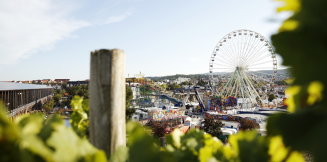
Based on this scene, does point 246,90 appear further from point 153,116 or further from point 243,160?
point 243,160

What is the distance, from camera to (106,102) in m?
0.79

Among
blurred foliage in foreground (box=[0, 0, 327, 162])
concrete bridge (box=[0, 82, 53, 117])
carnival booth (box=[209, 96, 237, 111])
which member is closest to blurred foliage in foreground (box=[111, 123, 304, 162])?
blurred foliage in foreground (box=[0, 0, 327, 162])

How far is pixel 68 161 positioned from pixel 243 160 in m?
0.46

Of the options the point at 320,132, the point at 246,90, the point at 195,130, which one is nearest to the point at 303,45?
the point at 320,132

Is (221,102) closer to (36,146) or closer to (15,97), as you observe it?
(15,97)

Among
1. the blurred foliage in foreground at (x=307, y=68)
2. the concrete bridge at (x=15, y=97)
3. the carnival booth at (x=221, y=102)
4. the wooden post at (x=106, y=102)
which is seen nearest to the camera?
the blurred foliage in foreground at (x=307, y=68)

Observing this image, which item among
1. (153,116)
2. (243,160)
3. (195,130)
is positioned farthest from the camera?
(153,116)

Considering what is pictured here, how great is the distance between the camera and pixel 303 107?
16.1 inches

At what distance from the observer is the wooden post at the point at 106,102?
791mm

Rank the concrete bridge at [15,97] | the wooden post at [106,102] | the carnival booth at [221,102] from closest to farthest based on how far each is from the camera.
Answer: the wooden post at [106,102]
the concrete bridge at [15,97]
the carnival booth at [221,102]

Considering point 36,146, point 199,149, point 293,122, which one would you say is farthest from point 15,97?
point 293,122

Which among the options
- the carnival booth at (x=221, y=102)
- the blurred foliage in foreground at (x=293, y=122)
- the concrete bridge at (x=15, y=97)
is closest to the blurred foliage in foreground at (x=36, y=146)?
the blurred foliage in foreground at (x=293, y=122)

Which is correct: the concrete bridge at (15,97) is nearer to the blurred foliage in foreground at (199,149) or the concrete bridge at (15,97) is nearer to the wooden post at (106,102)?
the wooden post at (106,102)

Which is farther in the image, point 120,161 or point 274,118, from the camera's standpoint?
point 120,161
